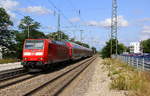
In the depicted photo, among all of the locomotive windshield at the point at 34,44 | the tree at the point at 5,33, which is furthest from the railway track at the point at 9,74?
the tree at the point at 5,33

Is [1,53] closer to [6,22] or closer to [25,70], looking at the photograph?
[6,22]

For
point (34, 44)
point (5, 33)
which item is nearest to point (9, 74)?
point (34, 44)

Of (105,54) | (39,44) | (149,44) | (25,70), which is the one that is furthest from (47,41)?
(149,44)

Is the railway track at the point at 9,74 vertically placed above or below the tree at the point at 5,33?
below

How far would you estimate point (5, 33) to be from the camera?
242 feet

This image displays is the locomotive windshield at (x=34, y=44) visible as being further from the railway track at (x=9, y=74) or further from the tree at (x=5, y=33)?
the tree at (x=5, y=33)

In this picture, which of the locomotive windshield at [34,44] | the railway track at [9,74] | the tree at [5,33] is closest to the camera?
the railway track at [9,74]

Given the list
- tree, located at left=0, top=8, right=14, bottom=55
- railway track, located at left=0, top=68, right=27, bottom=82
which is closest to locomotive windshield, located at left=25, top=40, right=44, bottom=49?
railway track, located at left=0, top=68, right=27, bottom=82

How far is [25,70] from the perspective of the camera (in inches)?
948

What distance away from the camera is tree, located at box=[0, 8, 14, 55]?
72.1 m

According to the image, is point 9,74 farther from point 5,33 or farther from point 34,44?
point 5,33

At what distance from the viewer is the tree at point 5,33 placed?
2837 inches

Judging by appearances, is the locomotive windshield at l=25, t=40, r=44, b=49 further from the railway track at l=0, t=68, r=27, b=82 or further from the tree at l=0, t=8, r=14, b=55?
the tree at l=0, t=8, r=14, b=55

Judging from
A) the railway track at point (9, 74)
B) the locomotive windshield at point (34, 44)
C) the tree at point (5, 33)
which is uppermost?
the tree at point (5, 33)
